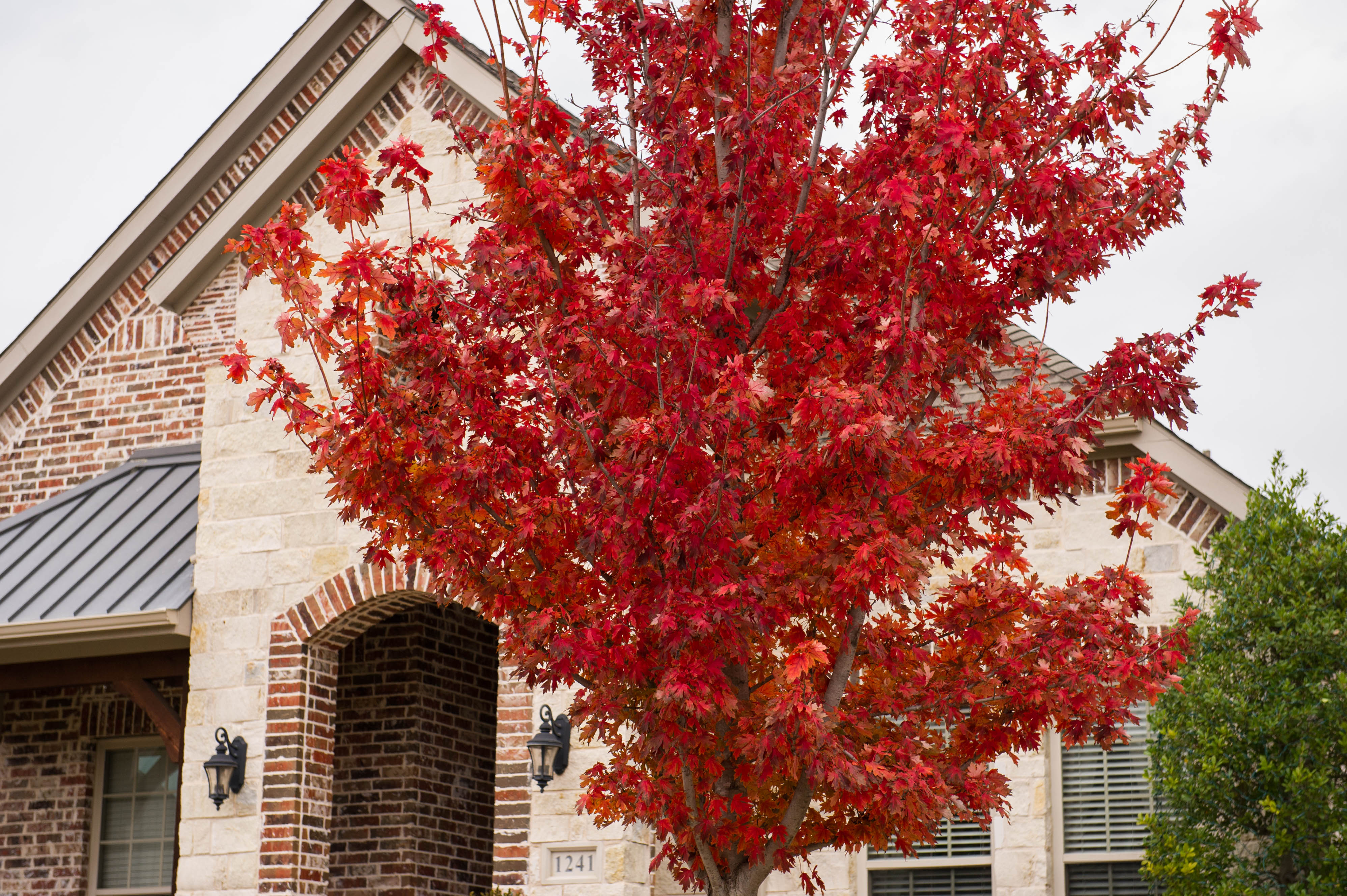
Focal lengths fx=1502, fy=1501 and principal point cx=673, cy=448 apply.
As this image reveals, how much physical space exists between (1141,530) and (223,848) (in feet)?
24.2

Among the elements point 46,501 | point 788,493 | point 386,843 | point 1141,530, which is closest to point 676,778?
point 788,493

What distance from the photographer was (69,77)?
7212 centimetres

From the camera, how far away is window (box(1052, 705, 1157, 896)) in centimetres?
966

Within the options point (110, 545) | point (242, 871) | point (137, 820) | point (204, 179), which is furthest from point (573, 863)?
point (204, 179)

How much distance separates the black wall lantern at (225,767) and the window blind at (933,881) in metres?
4.57

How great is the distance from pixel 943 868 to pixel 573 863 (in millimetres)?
2464

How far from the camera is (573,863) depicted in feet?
32.9

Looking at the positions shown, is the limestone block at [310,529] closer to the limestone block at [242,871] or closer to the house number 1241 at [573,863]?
the limestone block at [242,871]

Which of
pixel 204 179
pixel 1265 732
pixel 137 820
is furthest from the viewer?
pixel 204 179

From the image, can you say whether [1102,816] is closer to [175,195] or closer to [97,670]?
[97,670]

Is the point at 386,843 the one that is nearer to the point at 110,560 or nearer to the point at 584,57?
the point at 110,560

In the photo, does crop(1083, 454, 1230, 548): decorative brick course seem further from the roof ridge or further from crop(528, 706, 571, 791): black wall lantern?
the roof ridge

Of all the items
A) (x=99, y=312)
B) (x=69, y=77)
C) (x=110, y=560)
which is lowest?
(x=110, y=560)

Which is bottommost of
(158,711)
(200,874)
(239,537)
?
(200,874)
